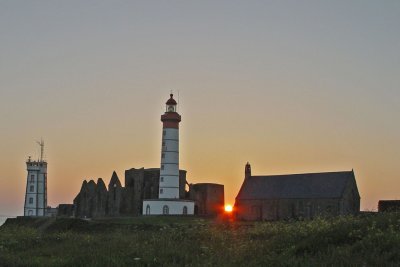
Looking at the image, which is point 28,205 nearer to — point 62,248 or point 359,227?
point 62,248

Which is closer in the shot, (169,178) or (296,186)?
(296,186)

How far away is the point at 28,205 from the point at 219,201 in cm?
3171

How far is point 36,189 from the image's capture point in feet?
291

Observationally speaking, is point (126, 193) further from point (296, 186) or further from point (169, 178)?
point (296, 186)

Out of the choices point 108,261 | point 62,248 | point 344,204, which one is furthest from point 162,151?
point 108,261

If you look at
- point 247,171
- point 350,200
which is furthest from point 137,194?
point 350,200

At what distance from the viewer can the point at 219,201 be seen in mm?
75562

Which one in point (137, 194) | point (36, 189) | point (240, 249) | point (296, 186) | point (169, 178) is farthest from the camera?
point (36, 189)

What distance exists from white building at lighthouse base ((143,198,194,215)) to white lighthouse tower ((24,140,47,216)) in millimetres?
29071

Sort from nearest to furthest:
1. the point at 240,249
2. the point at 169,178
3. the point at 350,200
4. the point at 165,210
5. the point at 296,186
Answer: the point at 240,249
the point at 350,200
the point at 296,186
the point at 165,210
the point at 169,178

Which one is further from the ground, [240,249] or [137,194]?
[137,194]

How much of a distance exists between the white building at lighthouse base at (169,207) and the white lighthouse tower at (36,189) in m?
29.1

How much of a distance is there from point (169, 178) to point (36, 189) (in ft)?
105

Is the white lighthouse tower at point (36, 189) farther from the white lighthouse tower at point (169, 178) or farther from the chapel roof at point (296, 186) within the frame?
the chapel roof at point (296, 186)
